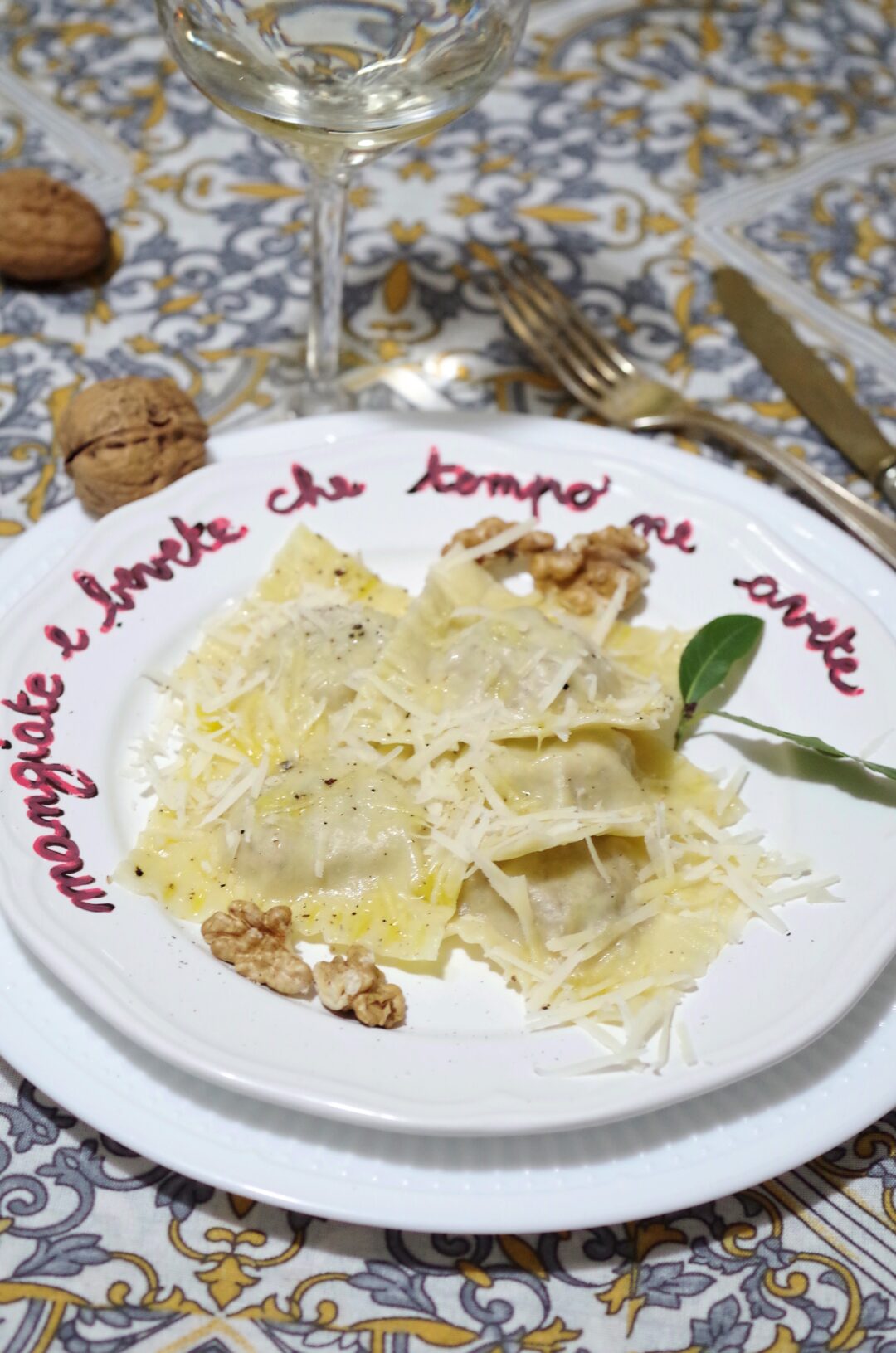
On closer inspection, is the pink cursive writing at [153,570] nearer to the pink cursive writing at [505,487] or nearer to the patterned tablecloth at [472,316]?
the pink cursive writing at [505,487]

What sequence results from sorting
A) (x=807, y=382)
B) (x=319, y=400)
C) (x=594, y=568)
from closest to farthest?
1. (x=594, y=568)
2. (x=319, y=400)
3. (x=807, y=382)

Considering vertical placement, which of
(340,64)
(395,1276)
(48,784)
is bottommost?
(395,1276)

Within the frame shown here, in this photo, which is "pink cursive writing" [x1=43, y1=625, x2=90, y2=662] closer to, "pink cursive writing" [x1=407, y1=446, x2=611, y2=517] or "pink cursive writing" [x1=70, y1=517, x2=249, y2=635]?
"pink cursive writing" [x1=70, y1=517, x2=249, y2=635]

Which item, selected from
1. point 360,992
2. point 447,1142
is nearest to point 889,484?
point 360,992

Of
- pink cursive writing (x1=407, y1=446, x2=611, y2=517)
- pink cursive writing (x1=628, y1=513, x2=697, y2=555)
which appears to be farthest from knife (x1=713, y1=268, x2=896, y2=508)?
pink cursive writing (x1=407, y1=446, x2=611, y2=517)

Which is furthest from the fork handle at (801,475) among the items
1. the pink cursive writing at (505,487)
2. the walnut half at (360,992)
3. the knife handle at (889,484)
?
the walnut half at (360,992)

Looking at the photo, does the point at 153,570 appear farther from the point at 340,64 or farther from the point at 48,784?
the point at 340,64
